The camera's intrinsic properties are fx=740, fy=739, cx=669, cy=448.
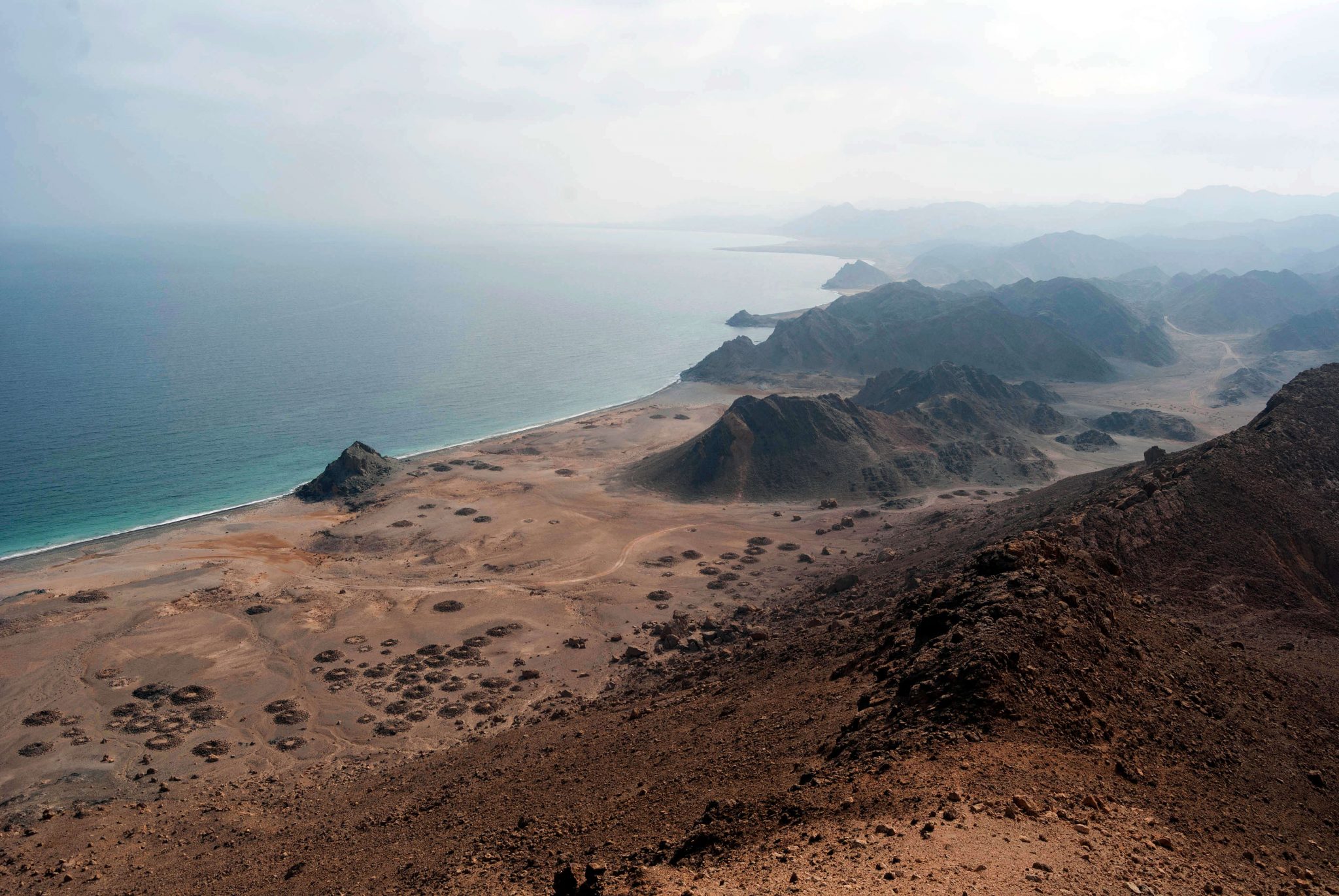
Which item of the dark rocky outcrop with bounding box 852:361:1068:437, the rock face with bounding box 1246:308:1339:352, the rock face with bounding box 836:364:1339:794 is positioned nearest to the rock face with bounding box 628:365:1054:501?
the dark rocky outcrop with bounding box 852:361:1068:437

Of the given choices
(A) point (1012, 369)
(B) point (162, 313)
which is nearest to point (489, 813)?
(A) point (1012, 369)

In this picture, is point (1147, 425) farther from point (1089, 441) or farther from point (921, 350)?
point (921, 350)

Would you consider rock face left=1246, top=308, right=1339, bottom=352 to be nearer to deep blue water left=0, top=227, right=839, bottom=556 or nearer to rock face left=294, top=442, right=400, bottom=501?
deep blue water left=0, top=227, right=839, bottom=556

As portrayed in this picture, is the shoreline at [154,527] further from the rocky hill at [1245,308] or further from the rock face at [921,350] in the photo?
the rocky hill at [1245,308]

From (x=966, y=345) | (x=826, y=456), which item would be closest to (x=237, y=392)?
(x=826, y=456)

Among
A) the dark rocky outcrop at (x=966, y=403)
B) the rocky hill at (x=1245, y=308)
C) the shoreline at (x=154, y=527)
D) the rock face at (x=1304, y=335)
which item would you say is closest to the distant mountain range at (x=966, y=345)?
the rock face at (x=1304, y=335)
